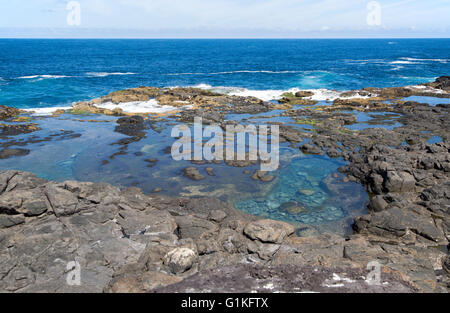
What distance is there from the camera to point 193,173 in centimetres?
1877

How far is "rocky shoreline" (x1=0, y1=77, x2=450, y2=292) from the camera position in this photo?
7129 millimetres

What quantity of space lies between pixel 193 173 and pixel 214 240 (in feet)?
27.4

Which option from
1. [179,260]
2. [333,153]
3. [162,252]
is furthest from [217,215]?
[333,153]

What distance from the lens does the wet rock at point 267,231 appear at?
10.7 m

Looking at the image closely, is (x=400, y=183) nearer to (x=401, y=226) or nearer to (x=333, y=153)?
(x=401, y=226)

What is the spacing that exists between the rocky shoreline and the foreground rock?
3cm

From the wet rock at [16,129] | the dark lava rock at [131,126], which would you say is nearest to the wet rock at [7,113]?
the wet rock at [16,129]

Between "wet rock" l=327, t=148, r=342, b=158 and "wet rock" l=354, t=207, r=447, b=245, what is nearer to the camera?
"wet rock" l=354, t=207, r=447, b=245

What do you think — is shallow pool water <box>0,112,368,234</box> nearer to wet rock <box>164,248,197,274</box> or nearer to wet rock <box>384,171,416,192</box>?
wet rock <box>384,171,416,192</box>

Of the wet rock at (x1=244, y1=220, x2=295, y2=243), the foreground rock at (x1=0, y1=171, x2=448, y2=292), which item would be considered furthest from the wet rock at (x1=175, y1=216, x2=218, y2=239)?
the wet rock at (x1=244, y1=220, x2=295, y2=243)

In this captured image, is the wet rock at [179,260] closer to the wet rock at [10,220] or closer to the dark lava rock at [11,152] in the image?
the wet rock at [10,220]

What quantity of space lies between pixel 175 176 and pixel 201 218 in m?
5.92

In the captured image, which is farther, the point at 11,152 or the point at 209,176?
the point at 11,152

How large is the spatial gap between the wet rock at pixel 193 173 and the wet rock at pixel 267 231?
7619 mm
